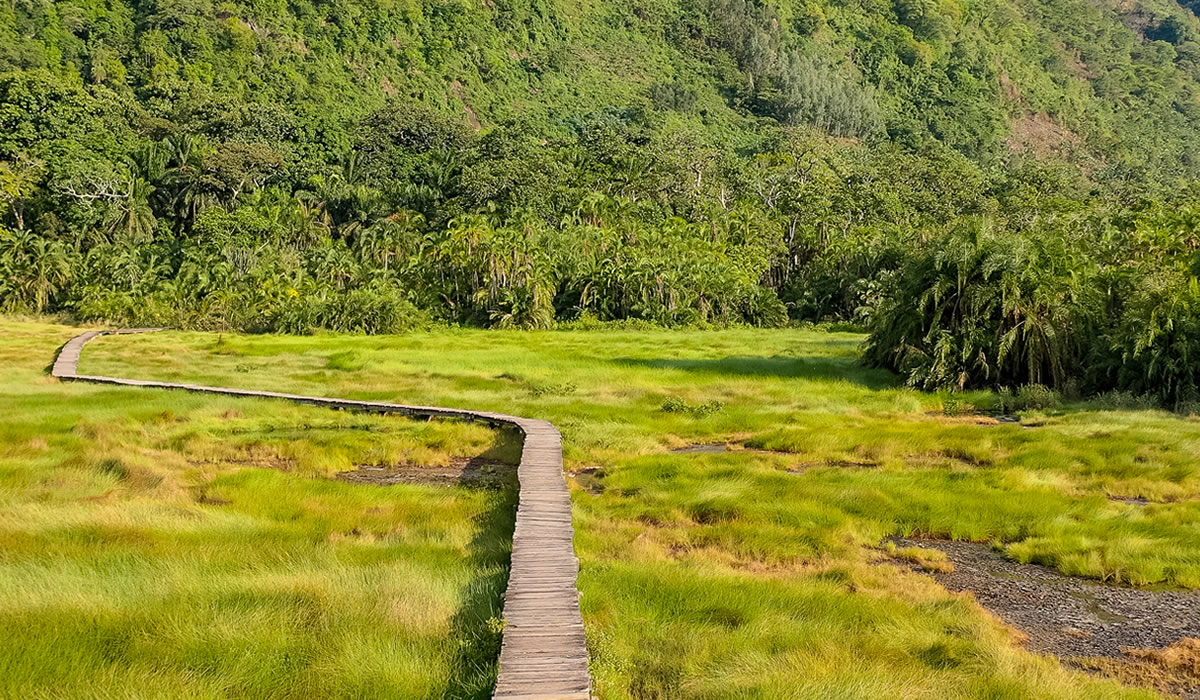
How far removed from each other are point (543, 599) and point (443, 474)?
11.1 m

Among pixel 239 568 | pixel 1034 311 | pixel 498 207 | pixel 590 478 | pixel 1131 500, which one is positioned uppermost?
pixel 498 207

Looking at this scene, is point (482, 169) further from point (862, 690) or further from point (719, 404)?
point (862, 690)

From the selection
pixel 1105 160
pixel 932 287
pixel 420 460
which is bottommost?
pixel 420 460

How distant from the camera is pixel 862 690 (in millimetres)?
8531

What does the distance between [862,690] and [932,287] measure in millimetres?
27524

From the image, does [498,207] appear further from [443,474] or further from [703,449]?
[443,474]

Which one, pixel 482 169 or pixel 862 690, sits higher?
pixel 482 169

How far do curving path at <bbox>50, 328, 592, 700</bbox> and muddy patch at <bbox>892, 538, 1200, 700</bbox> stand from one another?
20.5 feet

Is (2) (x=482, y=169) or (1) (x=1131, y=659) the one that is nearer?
(1) (x=1131, y=659)

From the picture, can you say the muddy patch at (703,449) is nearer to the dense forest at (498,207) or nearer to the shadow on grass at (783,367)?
the shadow on grass at (783,367)

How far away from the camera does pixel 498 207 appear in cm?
9106

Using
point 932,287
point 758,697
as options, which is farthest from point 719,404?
point 758,697

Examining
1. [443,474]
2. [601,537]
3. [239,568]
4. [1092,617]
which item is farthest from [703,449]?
[239,568]

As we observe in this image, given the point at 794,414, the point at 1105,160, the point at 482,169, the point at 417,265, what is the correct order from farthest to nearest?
1. the point at 1105,160
2. the point at 482,169
3. the point at 417,265
4. the point at 794,414
